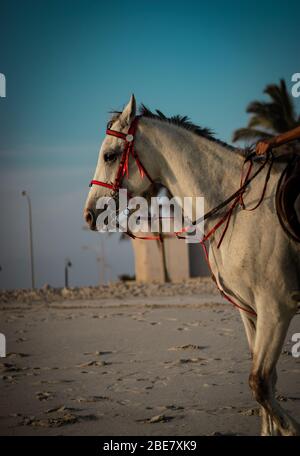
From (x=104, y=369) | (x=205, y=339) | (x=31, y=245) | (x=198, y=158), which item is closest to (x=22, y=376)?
(x=104, y=369)

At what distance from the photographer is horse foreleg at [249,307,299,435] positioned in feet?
16.9

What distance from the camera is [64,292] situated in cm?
2312

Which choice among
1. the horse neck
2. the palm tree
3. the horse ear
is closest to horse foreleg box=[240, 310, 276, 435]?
the horse neck

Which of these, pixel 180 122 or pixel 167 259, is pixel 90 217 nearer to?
pixel 180 122

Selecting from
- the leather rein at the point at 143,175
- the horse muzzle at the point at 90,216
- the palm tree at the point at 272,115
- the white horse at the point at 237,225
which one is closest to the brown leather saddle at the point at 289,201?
the white horse at the point at 237,225

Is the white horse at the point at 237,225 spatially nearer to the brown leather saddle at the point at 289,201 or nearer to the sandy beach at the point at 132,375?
the brown leather saddle at the point at 289,201

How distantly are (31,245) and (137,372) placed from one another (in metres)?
32.3

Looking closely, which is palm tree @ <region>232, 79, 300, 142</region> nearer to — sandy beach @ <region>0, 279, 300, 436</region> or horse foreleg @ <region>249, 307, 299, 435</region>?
sandy beach @ <region>0, 279, 300, 436</region>

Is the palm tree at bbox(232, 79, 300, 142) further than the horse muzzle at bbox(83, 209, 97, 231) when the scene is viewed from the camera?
Yes

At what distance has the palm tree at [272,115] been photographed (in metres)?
32.4

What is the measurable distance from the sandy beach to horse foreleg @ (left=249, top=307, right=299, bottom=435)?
67cm

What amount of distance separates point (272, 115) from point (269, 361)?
1145 inches
